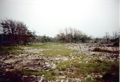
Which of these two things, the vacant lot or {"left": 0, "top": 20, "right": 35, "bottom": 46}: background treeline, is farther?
{"left": 0, "top": 20, "right": 35, "bottom": 46}: background treeline

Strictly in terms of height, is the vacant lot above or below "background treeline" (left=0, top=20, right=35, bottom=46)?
below

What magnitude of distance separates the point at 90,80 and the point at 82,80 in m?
0.38

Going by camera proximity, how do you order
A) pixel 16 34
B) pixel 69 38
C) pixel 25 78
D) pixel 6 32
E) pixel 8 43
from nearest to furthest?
pixel 25 78 → pixel 8 43 → pixel 6 32 → pixel 16 34 → pixel 69 38

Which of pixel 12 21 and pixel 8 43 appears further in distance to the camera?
pixel 12 21

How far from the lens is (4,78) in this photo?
13.4 ft

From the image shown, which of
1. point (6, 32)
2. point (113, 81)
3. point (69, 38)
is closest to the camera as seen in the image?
point (113, 81)

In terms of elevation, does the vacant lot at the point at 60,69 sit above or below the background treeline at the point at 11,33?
below

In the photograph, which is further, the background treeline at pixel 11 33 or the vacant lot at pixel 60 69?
the background treeline at pixel 11 33

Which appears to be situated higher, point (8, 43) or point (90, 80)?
point (8, 43)

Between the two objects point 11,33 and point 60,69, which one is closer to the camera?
point 60,69

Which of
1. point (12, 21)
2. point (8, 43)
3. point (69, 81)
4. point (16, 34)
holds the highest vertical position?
point (12, 21)

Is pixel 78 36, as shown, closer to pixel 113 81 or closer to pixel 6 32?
pixel 6 32

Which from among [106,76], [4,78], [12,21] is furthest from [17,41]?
[106,76]

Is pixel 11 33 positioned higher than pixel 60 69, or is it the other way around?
pixel 11 33
